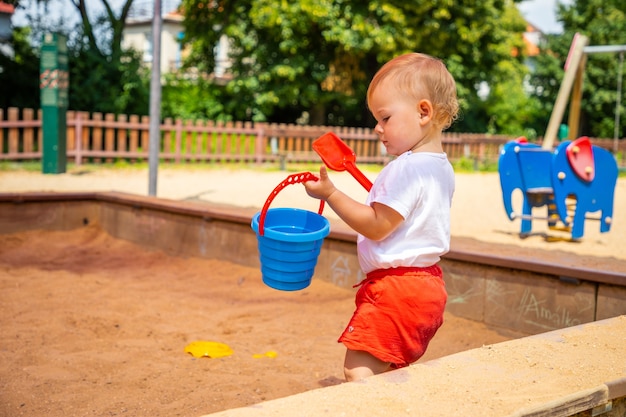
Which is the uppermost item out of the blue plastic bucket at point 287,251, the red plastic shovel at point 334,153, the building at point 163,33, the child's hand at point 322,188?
the building at point 163,33

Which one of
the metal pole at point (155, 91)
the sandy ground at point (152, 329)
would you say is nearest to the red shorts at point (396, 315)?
the sandy ground at point (152, 329)

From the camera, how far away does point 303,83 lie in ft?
67.5

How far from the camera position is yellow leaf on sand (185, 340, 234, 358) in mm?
3096

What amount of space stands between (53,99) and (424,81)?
1064 cm

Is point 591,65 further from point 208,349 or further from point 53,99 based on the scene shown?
point 208,349

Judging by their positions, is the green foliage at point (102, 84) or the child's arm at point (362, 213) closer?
the child's arm at point (362, 213)

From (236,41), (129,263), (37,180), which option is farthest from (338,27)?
(129,263)

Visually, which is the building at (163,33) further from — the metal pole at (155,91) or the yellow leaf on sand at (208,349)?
the yellow leaf on sand at (208,349)

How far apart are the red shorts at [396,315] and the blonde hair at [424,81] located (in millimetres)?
470

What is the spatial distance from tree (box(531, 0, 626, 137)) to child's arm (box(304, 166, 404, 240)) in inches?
1226

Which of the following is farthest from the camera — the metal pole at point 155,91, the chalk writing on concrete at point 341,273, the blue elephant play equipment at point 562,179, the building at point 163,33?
the building at point 163,33

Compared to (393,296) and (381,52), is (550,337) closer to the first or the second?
(393,296)

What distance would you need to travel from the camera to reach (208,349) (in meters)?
3.18

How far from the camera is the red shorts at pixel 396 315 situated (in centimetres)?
193
